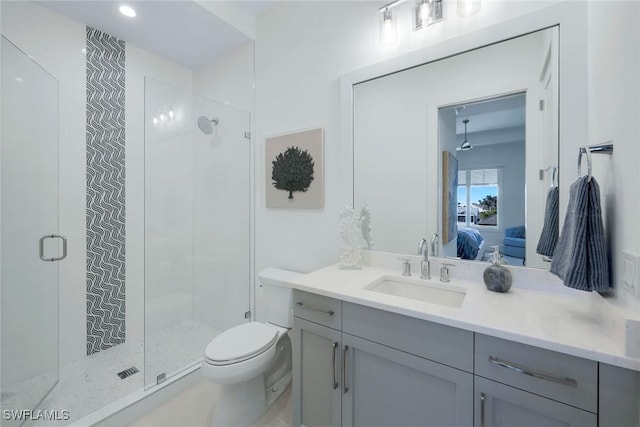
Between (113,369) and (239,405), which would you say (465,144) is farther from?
(113,369)

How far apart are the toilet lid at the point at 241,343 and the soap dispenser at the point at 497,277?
4.01ft

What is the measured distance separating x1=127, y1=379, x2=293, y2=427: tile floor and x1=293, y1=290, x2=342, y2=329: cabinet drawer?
2.42 ft

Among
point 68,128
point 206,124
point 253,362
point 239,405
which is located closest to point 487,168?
point 253,362

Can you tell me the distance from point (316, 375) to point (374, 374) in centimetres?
33

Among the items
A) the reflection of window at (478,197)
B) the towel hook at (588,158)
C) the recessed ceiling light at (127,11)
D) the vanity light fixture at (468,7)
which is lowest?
the reflection of window at (478,197)

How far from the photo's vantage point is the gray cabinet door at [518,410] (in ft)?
2.52

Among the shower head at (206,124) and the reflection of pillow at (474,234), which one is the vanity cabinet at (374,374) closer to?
the reflection of pillow at (474,234)

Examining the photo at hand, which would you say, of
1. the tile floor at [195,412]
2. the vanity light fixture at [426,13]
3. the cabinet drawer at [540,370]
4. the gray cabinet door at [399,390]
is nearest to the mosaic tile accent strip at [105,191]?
the tile floor at [195,412]

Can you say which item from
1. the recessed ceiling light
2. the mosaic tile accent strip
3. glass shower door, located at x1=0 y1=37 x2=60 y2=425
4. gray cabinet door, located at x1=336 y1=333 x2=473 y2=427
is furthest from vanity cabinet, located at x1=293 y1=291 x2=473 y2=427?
the recessed ceiling light

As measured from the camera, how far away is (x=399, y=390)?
3.57ft

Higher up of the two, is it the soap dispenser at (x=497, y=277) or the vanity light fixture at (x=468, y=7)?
the vanity light fixture at (x=468, y=7)

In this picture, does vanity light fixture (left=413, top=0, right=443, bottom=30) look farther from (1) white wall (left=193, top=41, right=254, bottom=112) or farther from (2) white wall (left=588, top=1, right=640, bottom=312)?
(1) white wall (left=193, top=41, right=254, bottom=112)

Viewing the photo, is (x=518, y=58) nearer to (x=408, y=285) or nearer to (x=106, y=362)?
(x=408, y=285)

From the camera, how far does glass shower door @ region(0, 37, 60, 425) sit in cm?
151
